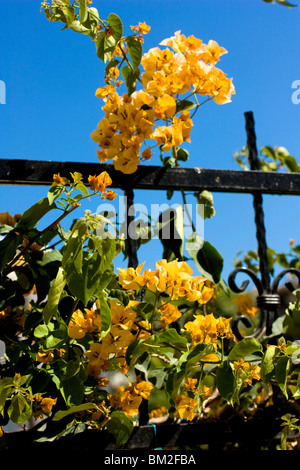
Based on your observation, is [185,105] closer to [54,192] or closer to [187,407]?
[54,192]

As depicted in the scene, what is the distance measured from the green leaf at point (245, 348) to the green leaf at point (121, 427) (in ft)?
0.74

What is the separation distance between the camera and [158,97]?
3.67ft

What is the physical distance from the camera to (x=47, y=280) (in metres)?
1.06

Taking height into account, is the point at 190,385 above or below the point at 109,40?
below

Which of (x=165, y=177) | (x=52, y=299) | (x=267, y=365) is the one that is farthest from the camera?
(x=165, y=177)

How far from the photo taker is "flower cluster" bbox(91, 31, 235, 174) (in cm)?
111

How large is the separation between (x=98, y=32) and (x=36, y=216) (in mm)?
391

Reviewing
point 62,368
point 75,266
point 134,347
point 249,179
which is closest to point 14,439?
point 62,368

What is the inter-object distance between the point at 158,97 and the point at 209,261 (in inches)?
14.8

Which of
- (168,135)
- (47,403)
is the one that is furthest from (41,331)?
(168,135)

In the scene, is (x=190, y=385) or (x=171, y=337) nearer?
(x=171, y=337)

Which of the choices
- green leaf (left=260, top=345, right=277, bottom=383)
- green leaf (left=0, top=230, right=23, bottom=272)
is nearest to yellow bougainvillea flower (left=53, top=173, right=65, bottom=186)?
green leaf (left=0, top=230, right=23, bottom=272)

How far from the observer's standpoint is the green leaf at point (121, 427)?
3.25ft

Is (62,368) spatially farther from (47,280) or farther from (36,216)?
(36,216)
